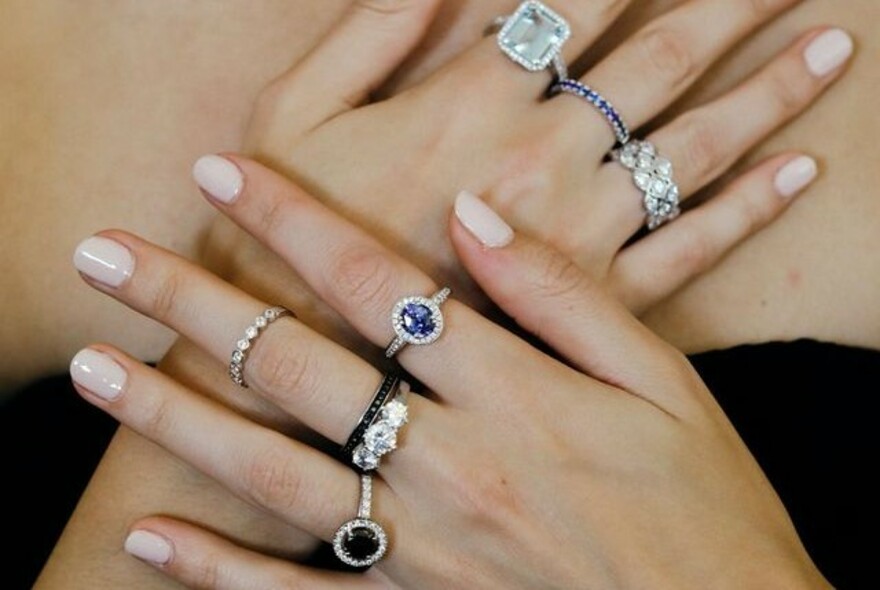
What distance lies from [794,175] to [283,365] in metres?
0.57

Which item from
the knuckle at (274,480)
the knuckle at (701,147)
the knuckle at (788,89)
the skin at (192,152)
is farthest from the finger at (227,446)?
the knuckle at (788,89)

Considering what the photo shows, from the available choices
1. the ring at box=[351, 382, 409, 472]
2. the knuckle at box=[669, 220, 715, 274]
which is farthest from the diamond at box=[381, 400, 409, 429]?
the knuckle at box=[669, 220, 715, 274]

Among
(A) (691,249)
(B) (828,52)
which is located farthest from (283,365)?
(B) (828,52)

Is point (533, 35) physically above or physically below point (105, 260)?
above

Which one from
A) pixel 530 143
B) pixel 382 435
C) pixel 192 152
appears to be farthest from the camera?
pixel 192 152

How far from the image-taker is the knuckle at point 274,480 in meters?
0.90

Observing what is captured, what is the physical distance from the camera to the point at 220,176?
0.93 meters

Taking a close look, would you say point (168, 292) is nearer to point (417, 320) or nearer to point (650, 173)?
→ point (417, 320)

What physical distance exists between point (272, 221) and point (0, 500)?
0.43m

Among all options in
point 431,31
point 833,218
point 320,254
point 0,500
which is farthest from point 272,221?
point 833,218

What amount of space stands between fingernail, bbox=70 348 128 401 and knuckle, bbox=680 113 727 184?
22.9 inches

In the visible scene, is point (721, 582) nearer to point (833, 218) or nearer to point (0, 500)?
point (833, 218)

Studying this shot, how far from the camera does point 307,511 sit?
90 centimetres

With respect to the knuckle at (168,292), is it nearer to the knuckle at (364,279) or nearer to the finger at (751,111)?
the knuckle at (364,279)
